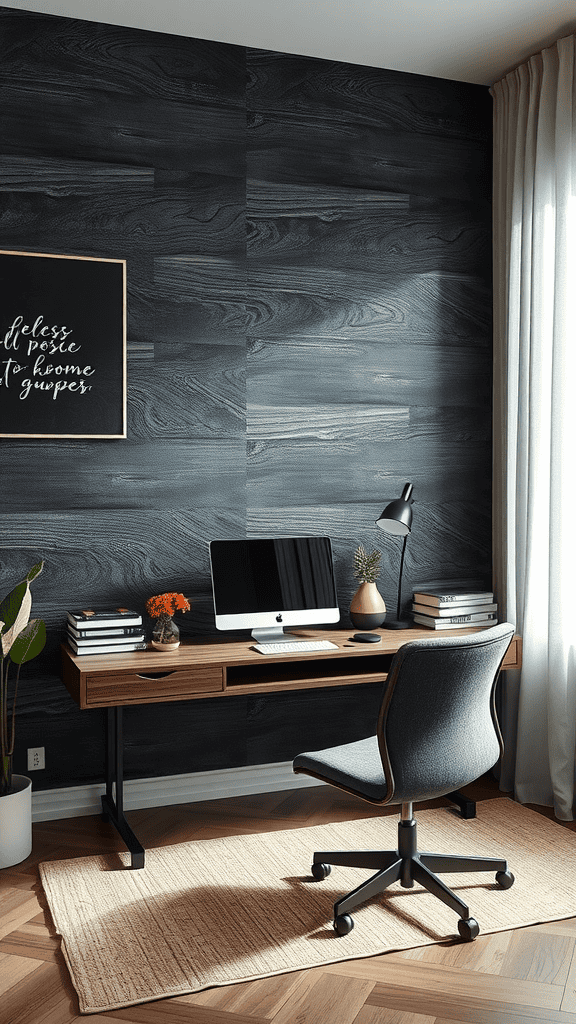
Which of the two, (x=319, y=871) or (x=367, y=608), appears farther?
(x=367, y=608)

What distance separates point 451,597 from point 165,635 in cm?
119

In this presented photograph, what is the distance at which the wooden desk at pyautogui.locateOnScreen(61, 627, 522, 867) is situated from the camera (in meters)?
2.94

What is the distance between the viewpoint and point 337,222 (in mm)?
3750

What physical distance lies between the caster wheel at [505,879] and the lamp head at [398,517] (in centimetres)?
130

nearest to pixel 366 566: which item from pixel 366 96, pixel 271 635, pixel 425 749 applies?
pixel 271 635

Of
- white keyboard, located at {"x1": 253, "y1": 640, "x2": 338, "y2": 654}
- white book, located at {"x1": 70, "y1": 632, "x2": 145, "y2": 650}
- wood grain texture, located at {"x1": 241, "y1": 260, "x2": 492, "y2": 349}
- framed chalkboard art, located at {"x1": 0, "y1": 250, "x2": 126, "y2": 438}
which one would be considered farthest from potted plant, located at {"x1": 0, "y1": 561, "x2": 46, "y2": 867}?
wood grain texture, located at {"x1": 241, "y1": 260, "x2": 492, "y2": 349}

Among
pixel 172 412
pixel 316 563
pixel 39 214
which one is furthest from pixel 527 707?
pixel 39 214

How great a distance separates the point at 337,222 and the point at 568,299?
1010 millimetres

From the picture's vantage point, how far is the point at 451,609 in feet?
12.0

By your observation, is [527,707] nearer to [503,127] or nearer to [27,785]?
[27,785]

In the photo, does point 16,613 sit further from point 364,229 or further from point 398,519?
point 364,229

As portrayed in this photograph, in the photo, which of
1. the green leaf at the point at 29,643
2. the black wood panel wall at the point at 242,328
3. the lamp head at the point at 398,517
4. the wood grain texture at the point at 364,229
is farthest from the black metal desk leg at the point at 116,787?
the wood grain texture at the point at 364,229

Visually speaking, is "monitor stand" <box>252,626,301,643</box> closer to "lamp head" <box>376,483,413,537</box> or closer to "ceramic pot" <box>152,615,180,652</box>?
"ceramic pot" <box>152,615,180,652</box>

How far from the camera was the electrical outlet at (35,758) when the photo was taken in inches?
132
